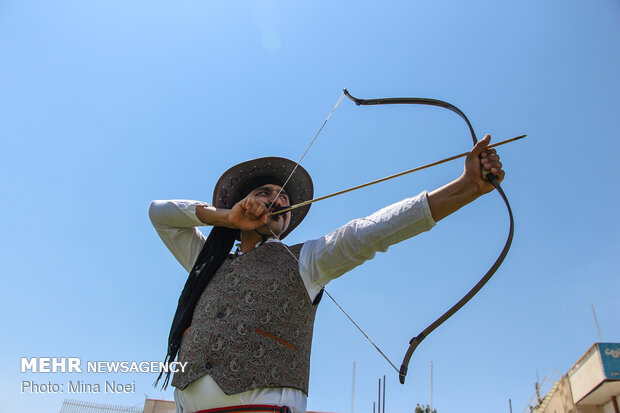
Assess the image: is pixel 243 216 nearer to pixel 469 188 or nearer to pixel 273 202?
pixel 273 202

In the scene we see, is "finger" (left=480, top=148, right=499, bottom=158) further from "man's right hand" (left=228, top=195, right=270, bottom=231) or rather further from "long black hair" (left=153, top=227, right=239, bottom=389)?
"long black hair" (left=153, top=227, right=239, bottom=389)

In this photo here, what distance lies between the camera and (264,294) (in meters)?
1.91

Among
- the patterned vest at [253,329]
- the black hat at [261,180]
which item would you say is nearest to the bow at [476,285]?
the patterned vest at [253,329]

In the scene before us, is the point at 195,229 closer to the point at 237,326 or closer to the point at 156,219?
the point at 156,219

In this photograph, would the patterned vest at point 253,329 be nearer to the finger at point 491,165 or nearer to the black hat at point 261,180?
the black hat at point 261,180

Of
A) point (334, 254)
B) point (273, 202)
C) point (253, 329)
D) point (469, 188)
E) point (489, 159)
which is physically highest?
point (273, 202)

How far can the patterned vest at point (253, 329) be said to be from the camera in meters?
1.74

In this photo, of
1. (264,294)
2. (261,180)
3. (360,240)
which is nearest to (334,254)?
(360,240)

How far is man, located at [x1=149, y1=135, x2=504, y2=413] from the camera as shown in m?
1.72

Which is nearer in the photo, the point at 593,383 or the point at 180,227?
the point at 180,227

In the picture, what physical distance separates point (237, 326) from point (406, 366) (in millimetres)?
685

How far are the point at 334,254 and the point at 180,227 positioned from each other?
1044mm

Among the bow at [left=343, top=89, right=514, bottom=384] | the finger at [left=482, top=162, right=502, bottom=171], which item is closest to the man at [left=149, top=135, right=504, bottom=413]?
the finger at [left=482, top=162, right=502, bottom=171]

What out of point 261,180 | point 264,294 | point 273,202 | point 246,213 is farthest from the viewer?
point 261,180
